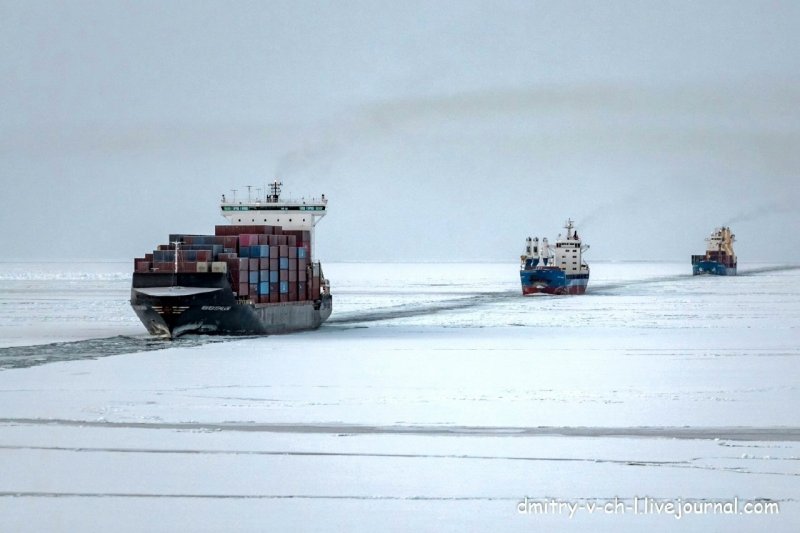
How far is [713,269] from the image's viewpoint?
19025 centimetres

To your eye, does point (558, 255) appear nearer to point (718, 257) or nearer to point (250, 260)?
point (250, 260)

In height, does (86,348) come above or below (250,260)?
below

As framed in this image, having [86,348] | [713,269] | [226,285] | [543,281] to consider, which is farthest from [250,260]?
[713,269]

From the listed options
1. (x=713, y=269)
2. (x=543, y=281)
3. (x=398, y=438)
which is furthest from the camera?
(x=713, y=269)

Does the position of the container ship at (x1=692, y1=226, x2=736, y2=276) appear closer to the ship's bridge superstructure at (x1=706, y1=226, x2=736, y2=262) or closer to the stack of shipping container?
the ship's bridge superstructure at (x1=706, y1=226, x2=736, y2=262)

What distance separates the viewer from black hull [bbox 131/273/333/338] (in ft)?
142

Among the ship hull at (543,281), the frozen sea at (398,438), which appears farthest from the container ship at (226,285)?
the ship hull at (543,281)

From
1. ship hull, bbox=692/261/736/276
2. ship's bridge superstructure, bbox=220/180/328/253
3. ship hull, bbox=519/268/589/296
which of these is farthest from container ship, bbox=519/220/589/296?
ship hull, bbox=692/261/736/276

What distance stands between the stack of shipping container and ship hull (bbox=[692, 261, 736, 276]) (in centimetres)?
14880

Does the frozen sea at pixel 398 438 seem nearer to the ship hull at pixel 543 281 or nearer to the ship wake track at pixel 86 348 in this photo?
the ship wake track at pixel 86 348

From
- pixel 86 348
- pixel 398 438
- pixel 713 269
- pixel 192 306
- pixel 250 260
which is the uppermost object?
pixel 250 260

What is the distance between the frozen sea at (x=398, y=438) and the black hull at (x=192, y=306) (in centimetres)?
317

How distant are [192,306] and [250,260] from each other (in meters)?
3.39

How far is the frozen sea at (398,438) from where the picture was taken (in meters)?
13.4
